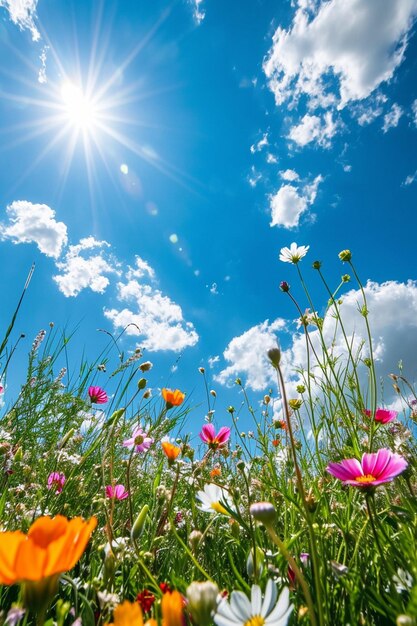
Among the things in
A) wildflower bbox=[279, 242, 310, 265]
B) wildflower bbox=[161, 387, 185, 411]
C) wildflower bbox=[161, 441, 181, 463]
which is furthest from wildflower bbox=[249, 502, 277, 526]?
wildflower bbox=[279, 242, 310, 265]

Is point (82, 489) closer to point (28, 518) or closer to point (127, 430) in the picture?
point (28, 518)

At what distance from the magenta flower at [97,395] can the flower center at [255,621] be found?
6.57 feet

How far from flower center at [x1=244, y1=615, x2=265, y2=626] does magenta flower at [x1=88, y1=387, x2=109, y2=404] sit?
6.57ft

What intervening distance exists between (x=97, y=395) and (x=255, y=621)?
2.06 metres

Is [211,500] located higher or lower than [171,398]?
lower

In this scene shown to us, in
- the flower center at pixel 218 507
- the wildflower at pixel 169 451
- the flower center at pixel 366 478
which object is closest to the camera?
the flower center at pixel 366 478

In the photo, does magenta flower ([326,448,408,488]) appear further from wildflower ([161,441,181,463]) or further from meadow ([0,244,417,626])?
wildflower ([161,441,181,463])

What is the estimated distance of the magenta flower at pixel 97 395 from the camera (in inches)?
92.2

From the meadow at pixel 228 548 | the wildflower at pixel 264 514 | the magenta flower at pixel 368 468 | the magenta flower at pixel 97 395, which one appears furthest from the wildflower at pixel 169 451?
the magenta flower at pixel 97 395

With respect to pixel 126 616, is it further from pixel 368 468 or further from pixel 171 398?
pixel 171 398

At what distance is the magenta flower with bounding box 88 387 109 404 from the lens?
→ 7.68 feet

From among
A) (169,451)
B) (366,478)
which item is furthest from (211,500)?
(366,478)

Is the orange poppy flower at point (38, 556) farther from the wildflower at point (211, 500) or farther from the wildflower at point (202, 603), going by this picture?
the wildflower at point (211, 500)

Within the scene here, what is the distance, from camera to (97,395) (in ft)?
7.84
